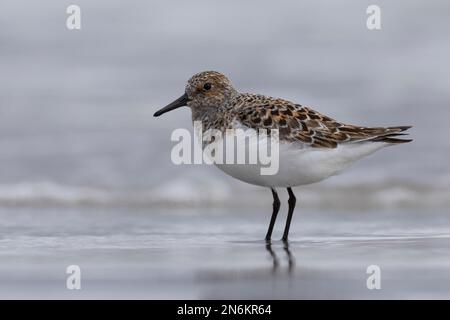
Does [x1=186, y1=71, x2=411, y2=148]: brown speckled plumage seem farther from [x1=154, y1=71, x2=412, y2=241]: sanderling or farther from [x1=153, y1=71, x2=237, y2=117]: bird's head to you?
[x1=153, y1=71, x2=237, y2=117]: bird's head

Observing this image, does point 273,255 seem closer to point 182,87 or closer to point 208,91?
point 208,91

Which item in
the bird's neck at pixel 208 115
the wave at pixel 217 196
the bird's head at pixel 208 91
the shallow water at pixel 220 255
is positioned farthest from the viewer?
the wave at pixel 217 196

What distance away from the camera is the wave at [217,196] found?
453 inches

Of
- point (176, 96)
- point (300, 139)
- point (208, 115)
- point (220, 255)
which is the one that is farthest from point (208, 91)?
point (176, 96)

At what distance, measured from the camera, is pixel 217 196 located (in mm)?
11812

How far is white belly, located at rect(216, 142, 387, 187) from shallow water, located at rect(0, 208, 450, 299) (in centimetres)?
58

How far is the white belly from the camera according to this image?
775cm

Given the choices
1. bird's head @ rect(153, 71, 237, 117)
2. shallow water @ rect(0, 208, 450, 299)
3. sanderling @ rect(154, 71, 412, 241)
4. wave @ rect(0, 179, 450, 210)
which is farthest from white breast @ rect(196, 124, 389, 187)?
wave @ rect(0, 179, 450, 210)

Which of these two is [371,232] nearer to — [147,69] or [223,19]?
[147,69]

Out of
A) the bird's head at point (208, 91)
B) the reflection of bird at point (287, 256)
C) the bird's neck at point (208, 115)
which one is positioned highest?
the bird's head at point (208, 91)

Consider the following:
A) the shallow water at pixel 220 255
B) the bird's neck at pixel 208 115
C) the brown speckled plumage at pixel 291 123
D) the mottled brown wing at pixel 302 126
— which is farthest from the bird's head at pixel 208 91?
the shallow water at pixel 220 255

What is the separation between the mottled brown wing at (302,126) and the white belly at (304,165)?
66mm

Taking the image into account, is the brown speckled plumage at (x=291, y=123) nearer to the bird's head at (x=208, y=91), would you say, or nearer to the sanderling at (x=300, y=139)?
the sanderling at (x=300, y=139)

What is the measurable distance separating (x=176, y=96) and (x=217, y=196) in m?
3.66
